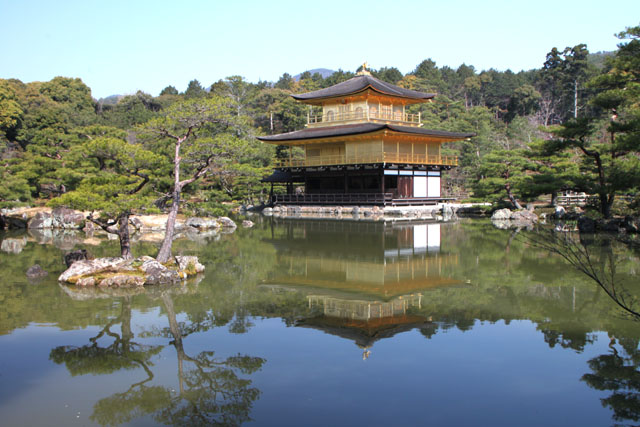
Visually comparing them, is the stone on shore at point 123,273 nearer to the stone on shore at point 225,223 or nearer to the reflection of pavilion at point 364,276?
the reflection of pavilion at point 364,276

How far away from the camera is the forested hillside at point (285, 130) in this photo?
12.0 meters

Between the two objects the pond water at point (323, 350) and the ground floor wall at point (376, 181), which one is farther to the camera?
the ground floor wall at point (376, 181)

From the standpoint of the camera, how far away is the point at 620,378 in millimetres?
5547

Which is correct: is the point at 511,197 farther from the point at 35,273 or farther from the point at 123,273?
the point at 35,273

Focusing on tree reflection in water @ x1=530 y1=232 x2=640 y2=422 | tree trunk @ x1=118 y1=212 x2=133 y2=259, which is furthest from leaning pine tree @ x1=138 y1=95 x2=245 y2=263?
tree reflection in water @ x1=530 y1=232 x2=640 y2=422

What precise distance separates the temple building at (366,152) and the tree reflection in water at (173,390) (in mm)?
23596

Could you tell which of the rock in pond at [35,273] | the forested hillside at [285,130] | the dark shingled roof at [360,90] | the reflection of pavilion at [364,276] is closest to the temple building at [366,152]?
the dark shingled roof at [360,90]

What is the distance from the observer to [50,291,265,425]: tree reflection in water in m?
4.88

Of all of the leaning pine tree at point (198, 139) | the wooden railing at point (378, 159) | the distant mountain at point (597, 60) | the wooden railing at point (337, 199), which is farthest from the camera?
the distant mountain at point (597, 60)

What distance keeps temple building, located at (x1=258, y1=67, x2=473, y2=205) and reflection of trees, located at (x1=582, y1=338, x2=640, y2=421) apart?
23169 millimetres

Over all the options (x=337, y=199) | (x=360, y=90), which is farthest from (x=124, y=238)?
(x=360, y=90)

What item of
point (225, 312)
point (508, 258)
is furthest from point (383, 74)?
point (225, 312)

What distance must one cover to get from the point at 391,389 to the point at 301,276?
6.05 metres

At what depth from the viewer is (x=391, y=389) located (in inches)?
210
